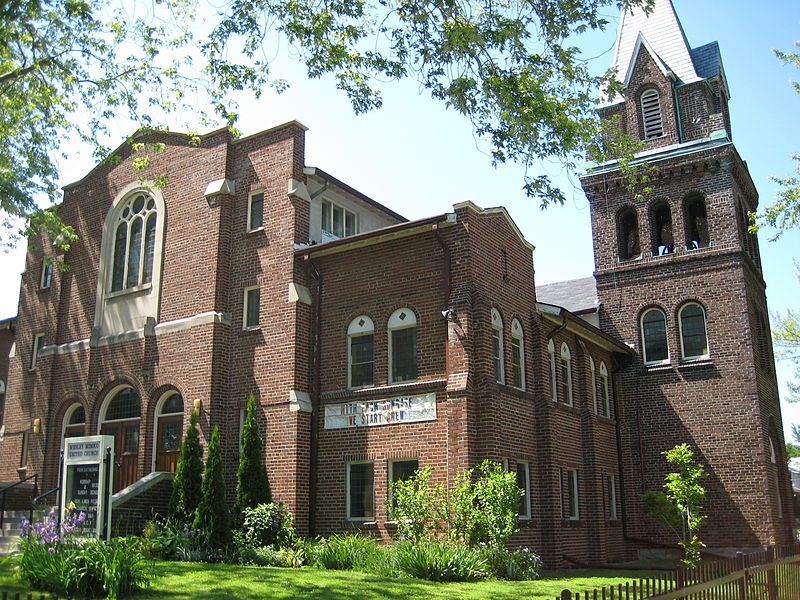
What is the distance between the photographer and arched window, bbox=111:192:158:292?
24312 mm

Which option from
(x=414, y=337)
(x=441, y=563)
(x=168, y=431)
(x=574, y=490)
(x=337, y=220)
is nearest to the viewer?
(x=441, y=563)

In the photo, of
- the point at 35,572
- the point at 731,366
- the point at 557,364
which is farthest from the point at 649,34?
the point at 35,572

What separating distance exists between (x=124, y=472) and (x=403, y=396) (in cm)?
882

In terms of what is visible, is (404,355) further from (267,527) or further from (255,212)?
(255,212)

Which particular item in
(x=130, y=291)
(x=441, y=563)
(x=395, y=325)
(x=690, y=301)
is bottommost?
(x=441, y=563)

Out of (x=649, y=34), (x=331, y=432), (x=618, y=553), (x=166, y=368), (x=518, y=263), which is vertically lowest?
(x=618, y=553)

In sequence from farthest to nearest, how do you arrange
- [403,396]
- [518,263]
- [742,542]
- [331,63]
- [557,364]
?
1. [742,542]
2. [557,364]
3. [518,263]
4. [403,396]
5. [331,63]

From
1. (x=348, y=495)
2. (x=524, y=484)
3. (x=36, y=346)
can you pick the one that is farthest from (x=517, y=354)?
(x=36, y=346)

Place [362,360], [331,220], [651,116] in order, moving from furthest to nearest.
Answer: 1. [651,116]
2. [331,220]
3. [362,360]

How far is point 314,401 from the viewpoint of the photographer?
20609mm

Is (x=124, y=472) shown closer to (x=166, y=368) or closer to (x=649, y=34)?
(x=166, y=368)

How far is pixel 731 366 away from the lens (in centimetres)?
2619

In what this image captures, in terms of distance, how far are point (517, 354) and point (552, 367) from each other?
228 cm

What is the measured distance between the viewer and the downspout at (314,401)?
65.3 feet
